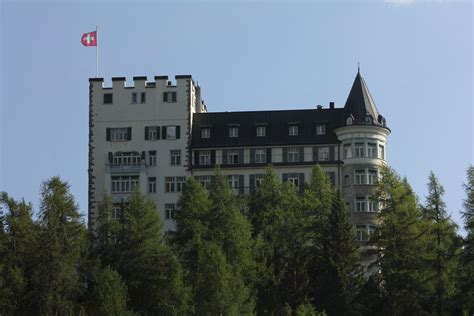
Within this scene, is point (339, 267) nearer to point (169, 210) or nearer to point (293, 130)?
point (293, 130)

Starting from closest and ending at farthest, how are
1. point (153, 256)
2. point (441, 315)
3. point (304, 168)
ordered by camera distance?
point (441, 315) < point (153, 256) < point (304, 168)

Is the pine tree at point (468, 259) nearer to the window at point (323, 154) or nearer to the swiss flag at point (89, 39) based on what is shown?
the window at point (323, 154)

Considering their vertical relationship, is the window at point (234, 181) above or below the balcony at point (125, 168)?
below

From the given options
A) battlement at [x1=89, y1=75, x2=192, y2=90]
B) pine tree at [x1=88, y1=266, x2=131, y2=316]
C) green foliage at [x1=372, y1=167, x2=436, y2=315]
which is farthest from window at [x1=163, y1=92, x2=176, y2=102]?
pine tree at [x1=88, y1=266, x2=131, y2=316]

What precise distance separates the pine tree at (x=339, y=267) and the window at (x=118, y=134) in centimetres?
2845

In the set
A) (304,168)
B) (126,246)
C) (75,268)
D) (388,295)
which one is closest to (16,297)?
(75,268)

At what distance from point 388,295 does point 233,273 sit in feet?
40.3

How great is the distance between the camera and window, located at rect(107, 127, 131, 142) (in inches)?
4459

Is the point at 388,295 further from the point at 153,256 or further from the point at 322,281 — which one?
the point at 153,256

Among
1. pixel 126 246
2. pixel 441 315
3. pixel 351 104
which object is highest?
pixel 351 104

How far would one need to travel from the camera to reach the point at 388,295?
85.6m

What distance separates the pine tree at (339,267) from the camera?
87.5 meters

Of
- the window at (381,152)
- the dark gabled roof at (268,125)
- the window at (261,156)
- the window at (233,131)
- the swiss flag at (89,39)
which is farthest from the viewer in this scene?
the swiss flag at (89,39)

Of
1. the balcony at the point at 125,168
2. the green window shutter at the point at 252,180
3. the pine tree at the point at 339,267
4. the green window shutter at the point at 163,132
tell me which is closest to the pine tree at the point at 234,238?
the pine tree at the point at 339,267
